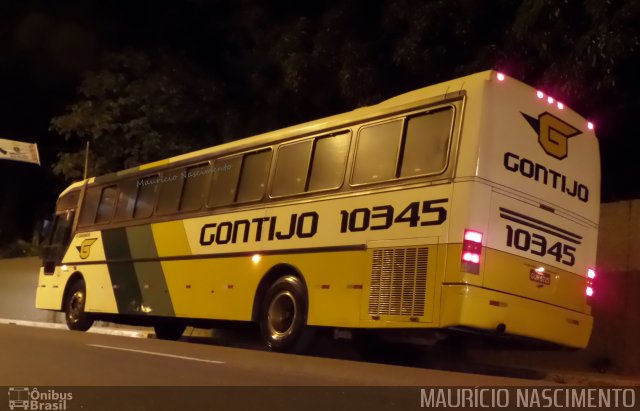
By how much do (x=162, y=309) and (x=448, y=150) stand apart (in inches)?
245

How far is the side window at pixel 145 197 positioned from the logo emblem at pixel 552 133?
275 inches

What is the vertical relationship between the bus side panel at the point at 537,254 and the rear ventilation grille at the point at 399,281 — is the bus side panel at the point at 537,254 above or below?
above

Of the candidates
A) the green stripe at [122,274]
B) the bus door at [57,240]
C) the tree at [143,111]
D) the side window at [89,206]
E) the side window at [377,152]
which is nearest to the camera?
the side window at [377,152]

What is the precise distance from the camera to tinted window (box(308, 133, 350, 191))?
917cm

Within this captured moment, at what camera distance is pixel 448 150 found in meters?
7.85

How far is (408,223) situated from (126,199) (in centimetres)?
718

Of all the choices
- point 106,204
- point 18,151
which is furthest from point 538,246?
point 18,151

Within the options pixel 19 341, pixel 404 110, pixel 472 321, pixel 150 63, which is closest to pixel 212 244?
pixel 19 341

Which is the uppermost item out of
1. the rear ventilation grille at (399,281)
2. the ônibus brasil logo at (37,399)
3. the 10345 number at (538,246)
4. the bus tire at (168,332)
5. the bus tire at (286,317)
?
the 10345 number at (538,246)

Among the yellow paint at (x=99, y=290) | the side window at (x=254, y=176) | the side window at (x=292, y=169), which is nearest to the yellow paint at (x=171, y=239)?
the side window at (x=254, y=176)

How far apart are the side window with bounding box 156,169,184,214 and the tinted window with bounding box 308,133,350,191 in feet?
11.1

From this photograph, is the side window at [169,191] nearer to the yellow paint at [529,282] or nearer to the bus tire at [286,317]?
the bus tire at [286,317]

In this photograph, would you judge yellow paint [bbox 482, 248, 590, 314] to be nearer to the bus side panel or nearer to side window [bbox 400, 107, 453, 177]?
the bus side panel

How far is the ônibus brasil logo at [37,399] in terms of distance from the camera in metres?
5.28
